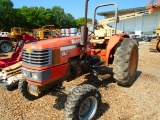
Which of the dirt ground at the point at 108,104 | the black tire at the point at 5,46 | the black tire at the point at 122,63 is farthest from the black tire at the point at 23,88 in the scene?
the black tire at the point at 5,46

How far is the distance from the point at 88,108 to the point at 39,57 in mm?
1278

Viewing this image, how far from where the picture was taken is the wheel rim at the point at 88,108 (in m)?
3.38

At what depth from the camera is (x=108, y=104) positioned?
3984mm

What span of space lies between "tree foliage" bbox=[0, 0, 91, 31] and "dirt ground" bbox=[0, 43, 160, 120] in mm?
23100

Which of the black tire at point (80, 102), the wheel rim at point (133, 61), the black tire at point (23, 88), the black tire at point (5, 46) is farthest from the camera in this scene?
the black tire at point (5, 46)

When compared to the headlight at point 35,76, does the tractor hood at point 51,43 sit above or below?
above

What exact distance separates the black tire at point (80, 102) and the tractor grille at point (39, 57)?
2.26 ft

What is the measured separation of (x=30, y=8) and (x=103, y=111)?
4312 centimetres

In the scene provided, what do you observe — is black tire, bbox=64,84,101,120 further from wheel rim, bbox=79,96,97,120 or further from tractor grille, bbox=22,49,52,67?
tractor grille, bbox=22,49,52,67

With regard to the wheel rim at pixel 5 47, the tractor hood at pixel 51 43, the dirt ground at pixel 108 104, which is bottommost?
the dirt ground at pixel 108 104

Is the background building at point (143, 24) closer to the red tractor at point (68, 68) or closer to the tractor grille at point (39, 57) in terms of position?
the red tractor at point (68, 68)

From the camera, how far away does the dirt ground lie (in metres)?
3.67

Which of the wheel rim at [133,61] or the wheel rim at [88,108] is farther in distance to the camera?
the wheel rim at [133,61]

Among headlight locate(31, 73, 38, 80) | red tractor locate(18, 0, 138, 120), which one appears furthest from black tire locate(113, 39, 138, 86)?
headlight locate(31, 73, 38, 80)
